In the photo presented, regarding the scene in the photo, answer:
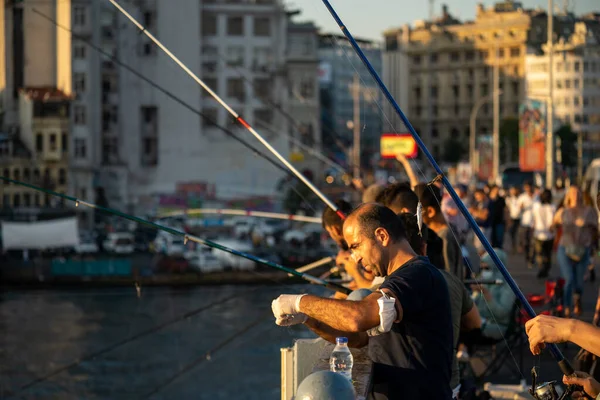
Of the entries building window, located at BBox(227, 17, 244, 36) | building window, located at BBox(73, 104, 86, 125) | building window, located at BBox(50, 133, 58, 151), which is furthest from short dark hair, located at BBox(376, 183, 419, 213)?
building window, located at BBox(227, 17, 244, 36)

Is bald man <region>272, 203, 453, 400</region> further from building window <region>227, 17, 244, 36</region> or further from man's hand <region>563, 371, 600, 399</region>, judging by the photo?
building window <region>227, 17, 244, 36</region>

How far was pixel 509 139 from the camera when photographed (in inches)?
4857

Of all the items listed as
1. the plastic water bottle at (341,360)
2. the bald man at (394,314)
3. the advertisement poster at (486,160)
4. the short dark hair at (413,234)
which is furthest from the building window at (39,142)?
the plastic water bottle at (341,360)

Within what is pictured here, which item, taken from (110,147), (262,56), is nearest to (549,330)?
(110,147)

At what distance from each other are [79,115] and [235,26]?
1246 centimetres

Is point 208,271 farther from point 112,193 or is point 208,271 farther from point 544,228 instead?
point 544,228

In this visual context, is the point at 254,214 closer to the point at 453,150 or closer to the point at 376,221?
the point at 376,221

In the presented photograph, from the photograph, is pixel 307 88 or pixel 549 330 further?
pixel 307 88

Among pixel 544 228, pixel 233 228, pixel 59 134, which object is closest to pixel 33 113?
pixel 59 134

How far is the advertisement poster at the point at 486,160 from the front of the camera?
A: 7738cm

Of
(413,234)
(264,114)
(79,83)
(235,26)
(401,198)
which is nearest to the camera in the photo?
(413,234)

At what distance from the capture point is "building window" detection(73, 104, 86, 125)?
3322 inches

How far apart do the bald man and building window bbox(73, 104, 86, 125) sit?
8043 cm

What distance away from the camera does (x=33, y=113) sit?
83.4 m
